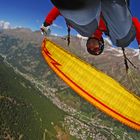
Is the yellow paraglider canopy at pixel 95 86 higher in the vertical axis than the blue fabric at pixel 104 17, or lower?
lower

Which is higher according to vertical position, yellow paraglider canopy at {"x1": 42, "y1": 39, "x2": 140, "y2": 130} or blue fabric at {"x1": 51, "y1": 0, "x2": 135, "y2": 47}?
blue fabric at {"x1": 51, "y1": 0, "x2": 135, "y2": 47}

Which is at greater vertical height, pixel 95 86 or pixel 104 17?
→ pixel 104 17

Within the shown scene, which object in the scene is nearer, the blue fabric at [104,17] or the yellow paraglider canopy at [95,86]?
the blue fabric at [104,17]

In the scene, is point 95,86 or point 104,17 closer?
point 104,17

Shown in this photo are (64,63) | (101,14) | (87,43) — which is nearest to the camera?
(101,14)

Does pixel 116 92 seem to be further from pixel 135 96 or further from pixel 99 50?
pixel 99 50

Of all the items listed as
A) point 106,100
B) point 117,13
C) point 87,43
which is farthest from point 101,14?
point 106,100

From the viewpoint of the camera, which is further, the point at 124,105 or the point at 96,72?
the point at 96,72

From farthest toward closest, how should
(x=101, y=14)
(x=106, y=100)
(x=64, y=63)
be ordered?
(x=64, y=63), (x=106, y=100), (x=101, y=14)
